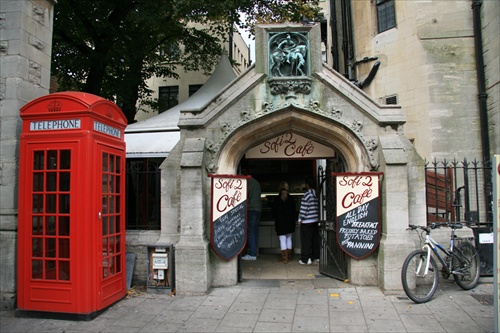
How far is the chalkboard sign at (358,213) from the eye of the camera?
20.9ft

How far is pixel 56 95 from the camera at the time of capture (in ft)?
17.5

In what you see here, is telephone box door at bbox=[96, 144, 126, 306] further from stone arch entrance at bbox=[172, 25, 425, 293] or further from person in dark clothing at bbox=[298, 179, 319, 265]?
person in dark clothing at bbox=[298, 179, 319, 265]

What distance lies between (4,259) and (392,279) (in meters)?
6.07

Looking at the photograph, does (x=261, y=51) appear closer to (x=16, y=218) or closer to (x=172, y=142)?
(x=172, y=142)

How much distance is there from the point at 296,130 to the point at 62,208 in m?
4.22

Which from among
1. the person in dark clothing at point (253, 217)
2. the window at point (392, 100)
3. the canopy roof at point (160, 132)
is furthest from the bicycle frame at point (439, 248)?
the window at point (392, 100)

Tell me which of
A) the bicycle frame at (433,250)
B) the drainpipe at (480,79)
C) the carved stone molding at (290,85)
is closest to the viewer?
the bicycle frame at (433,250)

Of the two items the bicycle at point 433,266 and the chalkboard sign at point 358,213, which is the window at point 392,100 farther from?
the chalkboard sign at point 358,213

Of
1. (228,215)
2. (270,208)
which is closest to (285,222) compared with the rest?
(270,208)

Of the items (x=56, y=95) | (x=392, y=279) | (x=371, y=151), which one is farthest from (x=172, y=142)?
(x=392, y=279)

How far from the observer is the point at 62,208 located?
5.31 m

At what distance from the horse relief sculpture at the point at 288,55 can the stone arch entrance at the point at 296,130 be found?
694mm

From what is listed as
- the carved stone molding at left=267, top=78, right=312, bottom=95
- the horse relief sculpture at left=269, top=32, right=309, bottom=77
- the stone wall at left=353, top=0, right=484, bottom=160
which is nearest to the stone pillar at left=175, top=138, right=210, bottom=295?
the carved stone molding at left=267, top=78, right=312, bottom=95

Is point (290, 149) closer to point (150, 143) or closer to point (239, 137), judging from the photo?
point (239, 137)
